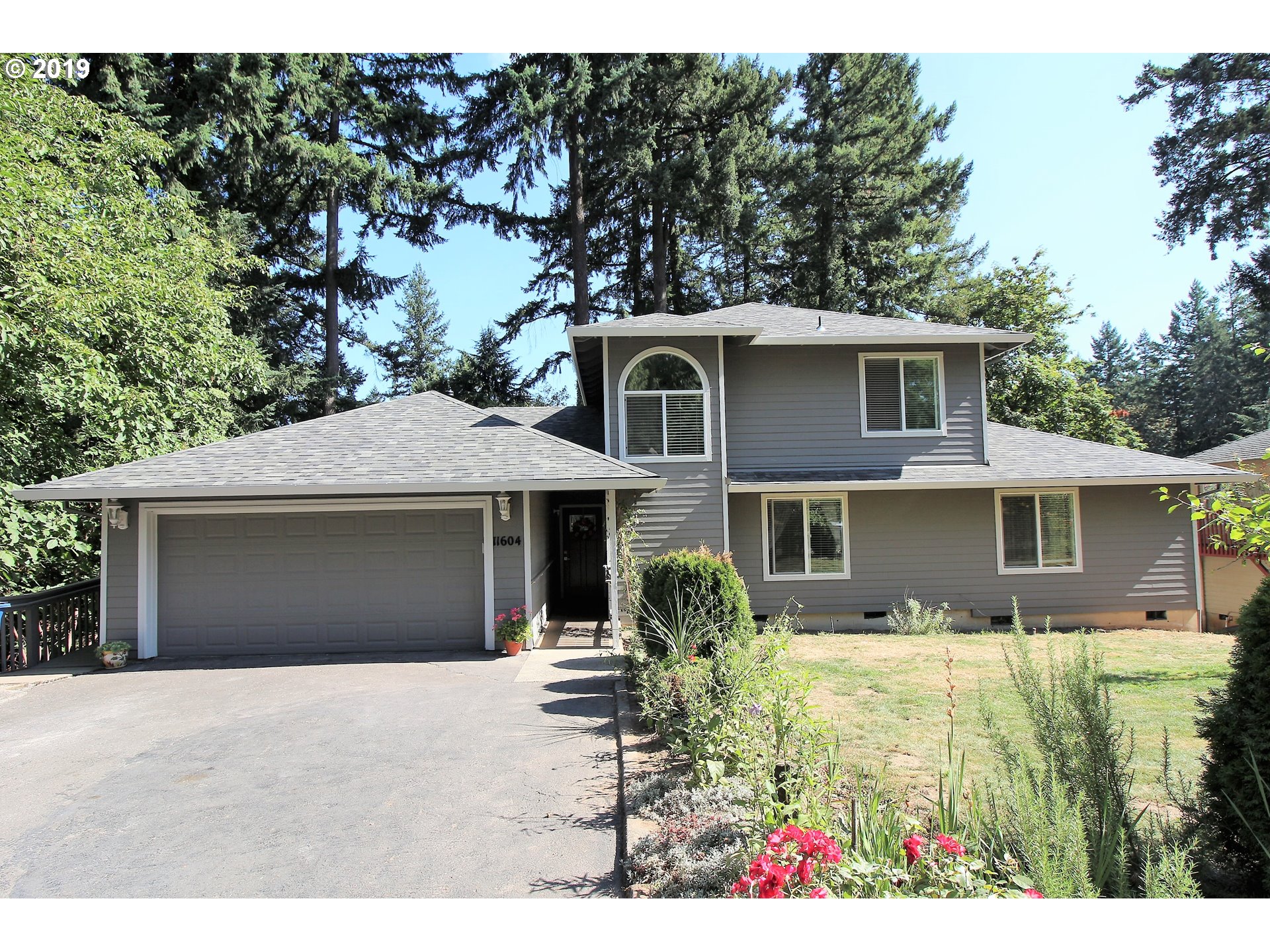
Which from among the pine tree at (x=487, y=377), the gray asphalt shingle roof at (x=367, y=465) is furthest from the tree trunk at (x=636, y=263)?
the gray asphalt shingle roof at (x=367, y=465)

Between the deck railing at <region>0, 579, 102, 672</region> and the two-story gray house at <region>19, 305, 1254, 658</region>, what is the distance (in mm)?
1094

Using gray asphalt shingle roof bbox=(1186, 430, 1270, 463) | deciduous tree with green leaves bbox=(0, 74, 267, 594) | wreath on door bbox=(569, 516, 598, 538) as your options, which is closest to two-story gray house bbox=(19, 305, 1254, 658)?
wreath on door bbox=(569, 516, 598, 538)

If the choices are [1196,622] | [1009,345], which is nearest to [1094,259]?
[1009,345]

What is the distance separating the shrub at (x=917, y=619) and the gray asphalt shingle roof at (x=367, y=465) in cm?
523

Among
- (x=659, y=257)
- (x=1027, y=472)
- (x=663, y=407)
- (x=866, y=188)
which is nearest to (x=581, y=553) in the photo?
(x=663, y=407)

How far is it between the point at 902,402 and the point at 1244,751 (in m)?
10.3

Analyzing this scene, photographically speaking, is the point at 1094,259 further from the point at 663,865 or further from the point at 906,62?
the point at 906,62

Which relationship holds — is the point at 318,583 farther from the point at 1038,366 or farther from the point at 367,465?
the point at 1038,366

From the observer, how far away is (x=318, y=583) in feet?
32.3

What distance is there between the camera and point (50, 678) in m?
8.62

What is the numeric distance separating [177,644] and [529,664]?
5188 millimetres

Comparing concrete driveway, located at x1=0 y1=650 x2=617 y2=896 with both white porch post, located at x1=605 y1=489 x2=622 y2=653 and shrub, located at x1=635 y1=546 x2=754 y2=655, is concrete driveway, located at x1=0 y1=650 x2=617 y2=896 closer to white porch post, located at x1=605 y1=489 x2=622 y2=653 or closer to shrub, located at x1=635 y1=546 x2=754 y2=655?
shrub, located at x1=635 y1=546 x2=754 y2=655

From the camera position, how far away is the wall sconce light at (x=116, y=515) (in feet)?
→ 30.9

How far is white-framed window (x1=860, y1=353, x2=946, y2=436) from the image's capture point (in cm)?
1266
